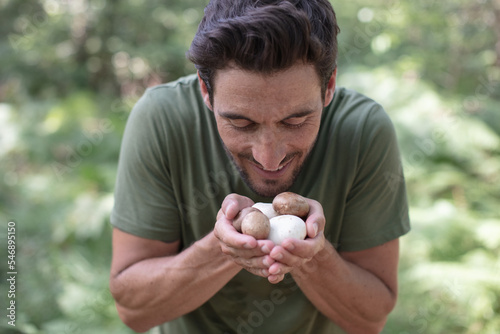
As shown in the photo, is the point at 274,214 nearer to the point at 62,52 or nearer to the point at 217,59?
the point at 217,59

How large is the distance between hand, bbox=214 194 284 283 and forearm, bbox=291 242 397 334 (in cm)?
35

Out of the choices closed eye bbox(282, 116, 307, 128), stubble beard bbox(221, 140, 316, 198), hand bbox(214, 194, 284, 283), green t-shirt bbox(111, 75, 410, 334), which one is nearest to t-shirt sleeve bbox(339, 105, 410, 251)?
green t-shirt bbox(111, 75, 410, 334)

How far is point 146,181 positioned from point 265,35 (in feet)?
2.55

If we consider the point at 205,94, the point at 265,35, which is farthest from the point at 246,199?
the point at 265,35

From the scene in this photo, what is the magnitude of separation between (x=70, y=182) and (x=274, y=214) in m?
3.85

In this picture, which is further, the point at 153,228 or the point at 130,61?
the point at 130,61

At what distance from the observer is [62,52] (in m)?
6.59

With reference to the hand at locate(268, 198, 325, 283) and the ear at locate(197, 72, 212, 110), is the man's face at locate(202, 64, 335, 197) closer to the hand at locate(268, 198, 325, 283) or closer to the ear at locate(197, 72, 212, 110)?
the ear at locate(197, 72, 212, 110)

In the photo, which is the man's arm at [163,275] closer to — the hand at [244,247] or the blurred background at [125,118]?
the hand at [244,247]

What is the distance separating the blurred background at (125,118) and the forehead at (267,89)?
234cm

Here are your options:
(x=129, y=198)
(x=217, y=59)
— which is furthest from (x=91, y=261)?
(x=217, y=59)

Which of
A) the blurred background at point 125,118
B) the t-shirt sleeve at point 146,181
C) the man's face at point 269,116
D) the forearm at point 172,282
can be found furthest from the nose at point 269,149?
the blurred background at point 125,118

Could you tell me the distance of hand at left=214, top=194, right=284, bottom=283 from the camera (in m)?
1.50

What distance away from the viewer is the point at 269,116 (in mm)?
1617
